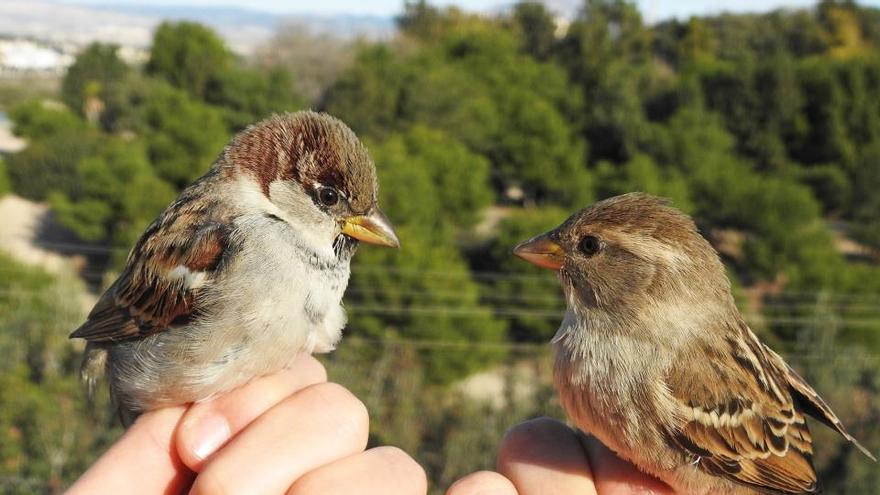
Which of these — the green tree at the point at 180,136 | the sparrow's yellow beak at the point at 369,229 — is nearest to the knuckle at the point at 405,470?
the sparrow's yellow beak at the point at 369,229

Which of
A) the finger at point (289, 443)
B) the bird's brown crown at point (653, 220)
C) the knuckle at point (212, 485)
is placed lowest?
the knuckle at point (212, 485)

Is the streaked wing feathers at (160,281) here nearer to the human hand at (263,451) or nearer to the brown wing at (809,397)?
the human hand at (263,451)

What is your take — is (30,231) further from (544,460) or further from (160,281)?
(544,460)

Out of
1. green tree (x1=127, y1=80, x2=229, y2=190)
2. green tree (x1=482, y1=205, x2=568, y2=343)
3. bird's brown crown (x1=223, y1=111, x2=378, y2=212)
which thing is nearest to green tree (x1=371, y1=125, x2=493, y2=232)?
green tree (x1=482, y1=205, x2=568, y2=343)

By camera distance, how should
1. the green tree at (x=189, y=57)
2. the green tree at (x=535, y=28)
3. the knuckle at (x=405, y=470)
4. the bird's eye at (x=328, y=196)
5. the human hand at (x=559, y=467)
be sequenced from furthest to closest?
the green tree at (x=535, y=28) < the green tree at (x=189, y=57) < the bird's eye at (x=328, y=196) < the human hand at (x=559, y=467) < the knuckle at (x=405, y=470)

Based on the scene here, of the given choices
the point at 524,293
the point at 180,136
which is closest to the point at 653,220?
the point at 524,293

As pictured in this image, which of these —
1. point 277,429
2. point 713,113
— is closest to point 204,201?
point 277,429
